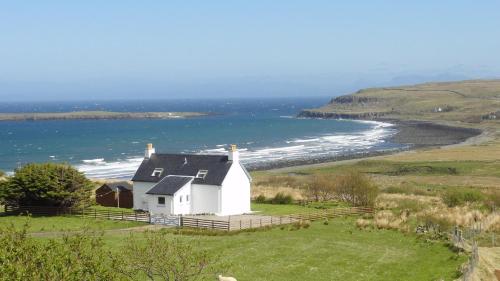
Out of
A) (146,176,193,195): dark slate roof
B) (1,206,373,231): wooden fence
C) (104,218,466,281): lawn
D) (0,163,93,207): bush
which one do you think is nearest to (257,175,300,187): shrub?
(1,206,373,231): wooden fence

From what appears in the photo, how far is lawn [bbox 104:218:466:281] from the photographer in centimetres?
2711

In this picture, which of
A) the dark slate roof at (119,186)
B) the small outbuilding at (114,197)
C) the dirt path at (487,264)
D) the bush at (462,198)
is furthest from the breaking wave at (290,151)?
the dirt path at (487,264)

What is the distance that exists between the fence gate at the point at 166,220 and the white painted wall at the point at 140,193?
4741 millimetres

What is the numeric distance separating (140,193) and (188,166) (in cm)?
384

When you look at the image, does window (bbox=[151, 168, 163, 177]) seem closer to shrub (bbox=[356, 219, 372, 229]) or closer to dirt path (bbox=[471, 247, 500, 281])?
shrub (bbox=[356, 219, 372, 229])

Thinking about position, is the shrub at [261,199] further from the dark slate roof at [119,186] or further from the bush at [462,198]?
the bush at [462,198]

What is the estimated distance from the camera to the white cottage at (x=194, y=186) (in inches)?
1698

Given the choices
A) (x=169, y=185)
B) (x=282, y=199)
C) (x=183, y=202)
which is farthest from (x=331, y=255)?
(x=282, y=199)

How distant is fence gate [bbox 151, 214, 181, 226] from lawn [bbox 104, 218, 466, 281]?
14.6 ft

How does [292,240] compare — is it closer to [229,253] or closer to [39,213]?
[229,253]

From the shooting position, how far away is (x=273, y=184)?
6619 centimetres

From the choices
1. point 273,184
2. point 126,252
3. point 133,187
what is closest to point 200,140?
point 273,184

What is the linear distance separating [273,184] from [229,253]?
1402 inches

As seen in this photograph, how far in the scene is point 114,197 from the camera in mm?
46875
